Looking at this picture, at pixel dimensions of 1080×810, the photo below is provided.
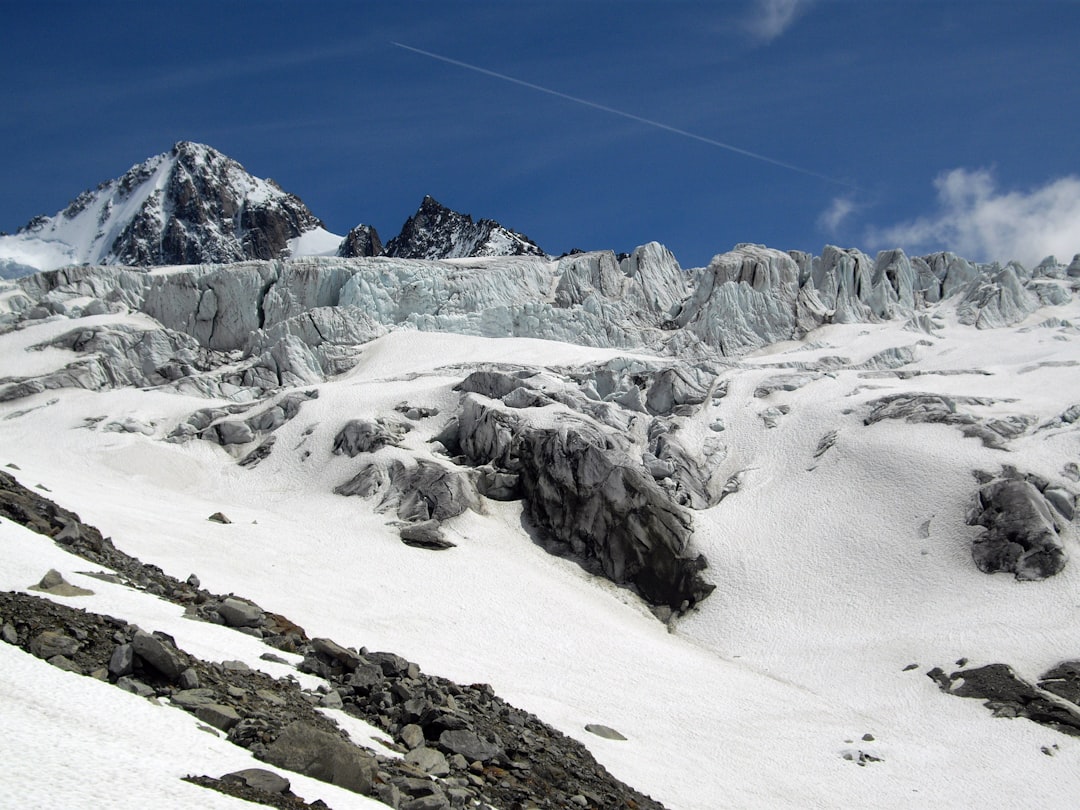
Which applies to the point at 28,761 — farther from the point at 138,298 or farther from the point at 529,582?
the point at 138,298

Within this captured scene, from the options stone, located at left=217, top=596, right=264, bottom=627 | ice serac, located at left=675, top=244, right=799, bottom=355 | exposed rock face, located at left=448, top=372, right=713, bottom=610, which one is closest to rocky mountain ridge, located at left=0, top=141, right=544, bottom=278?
ice serac, located at left=675, top=244, right=799, bottom=355

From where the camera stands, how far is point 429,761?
56.4 ft

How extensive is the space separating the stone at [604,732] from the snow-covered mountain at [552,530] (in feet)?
0.61

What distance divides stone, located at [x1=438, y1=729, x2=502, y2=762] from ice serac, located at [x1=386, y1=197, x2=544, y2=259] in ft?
435

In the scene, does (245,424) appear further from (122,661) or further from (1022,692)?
(122,661)

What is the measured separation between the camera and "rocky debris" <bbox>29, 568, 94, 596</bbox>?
19425 mm

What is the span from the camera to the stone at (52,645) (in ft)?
51.8

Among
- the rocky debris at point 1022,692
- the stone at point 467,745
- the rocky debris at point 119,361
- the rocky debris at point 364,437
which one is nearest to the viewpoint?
the stone at point 467,745

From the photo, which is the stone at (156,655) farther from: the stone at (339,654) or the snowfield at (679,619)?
the stone at (339,654)

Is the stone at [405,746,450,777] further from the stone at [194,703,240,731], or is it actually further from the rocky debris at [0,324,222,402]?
the rocky debris at [0,324,222,402]

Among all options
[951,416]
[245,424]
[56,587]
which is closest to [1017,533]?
[951,416]

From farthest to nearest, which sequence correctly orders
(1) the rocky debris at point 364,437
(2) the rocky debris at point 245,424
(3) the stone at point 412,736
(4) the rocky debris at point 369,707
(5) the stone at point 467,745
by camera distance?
(2) the rocky debris at point 245,424, (1) the rocky debris at point 364,437, (5) the stone at point 467,745, (3) the stone at point 412,736, (4) the rocky debris at point 369,707

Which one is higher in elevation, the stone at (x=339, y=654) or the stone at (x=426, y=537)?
the stone at (x=426, y=537)

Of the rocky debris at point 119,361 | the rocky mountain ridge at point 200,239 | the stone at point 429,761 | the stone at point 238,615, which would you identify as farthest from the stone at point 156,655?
the rocky mountain ridge at point 200,239
